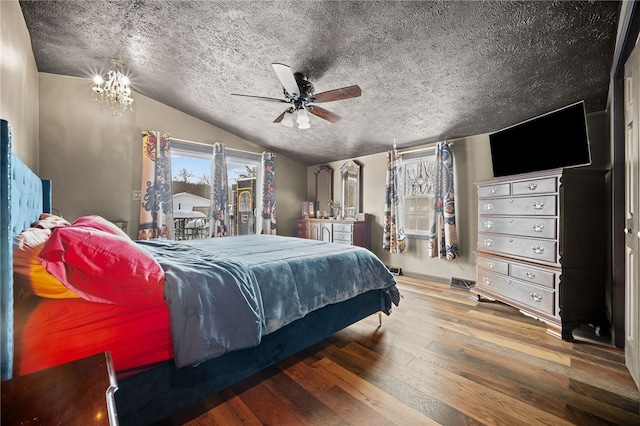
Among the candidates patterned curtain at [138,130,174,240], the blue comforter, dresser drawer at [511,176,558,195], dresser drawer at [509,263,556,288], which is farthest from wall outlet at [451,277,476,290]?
patterned curtain at [138,130,174,240]

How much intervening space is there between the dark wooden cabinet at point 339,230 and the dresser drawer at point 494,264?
1965mm

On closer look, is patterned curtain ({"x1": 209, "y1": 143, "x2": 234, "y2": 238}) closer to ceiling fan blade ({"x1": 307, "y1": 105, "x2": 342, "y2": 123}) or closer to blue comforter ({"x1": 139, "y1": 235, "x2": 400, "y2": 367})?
blue comforter ({"x1": 139, "y1": 235, "x2": 400, "y2": 367})

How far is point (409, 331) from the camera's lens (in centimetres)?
242

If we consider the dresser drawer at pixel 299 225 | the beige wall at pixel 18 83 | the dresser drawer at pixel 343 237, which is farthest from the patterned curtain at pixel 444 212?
the beige wall at pixel 18 83

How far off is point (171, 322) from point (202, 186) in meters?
3.70

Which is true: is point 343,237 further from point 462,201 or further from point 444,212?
point 462,201

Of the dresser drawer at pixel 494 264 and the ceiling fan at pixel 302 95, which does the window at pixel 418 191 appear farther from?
the ceiling fan at pixel 302 95

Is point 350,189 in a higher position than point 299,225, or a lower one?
higher

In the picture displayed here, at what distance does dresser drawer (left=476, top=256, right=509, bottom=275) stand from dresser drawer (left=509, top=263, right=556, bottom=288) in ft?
0.19

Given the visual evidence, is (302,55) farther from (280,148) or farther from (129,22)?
(280,148)

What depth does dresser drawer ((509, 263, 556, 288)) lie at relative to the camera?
242cm

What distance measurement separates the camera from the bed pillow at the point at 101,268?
1.09 meters

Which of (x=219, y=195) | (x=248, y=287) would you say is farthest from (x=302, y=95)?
(x=219, y=195)

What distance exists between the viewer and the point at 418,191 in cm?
448
